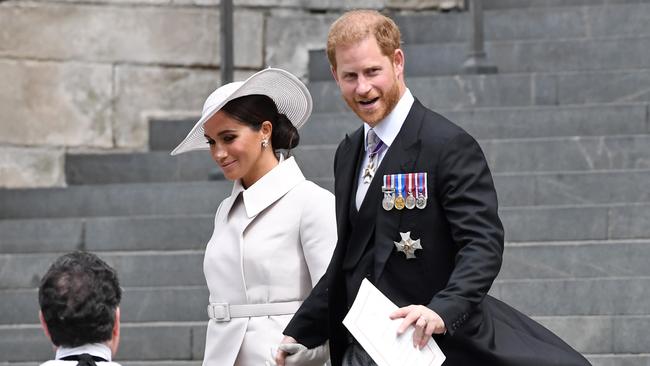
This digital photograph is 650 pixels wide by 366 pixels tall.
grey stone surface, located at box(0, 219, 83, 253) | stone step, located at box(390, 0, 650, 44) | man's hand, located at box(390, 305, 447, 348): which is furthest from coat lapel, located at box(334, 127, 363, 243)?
stone step, located at box(390, 0, 650, 44)

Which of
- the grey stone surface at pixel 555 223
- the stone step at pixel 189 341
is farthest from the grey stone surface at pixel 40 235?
the grey stone surface at pixel 555 223

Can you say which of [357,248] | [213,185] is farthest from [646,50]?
[357,248]

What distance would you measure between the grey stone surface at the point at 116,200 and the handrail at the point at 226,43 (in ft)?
2.55

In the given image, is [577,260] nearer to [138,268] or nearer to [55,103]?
[138,268]

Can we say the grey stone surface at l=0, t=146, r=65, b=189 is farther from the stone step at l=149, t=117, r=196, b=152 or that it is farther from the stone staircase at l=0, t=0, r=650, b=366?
the stone step at l=149, t=117, r=196, b=152

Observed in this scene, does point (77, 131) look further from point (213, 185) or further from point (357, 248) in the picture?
point (357, 248)

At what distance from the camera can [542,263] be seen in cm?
793

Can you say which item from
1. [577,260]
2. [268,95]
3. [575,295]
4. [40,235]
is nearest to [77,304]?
[268,95]

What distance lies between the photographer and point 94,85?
35.6 ft

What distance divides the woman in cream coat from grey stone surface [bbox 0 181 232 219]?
3932 mm

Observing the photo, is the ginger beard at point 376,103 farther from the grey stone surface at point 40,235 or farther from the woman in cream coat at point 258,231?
the grey stone surface at point 40,235

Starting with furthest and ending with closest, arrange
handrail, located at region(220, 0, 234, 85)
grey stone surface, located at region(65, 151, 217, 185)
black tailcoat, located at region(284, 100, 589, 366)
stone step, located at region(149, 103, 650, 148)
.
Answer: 1. grey stone surface, located at region(65, 151, 217, 185)
2. handrail, located at region(220, 0, 234, 85)
3. stone step, located at region(149, 103, 650, 148)
4. black tailcoat, located at region(284, 100, 589, 366)

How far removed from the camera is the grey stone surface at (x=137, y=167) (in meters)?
9.89

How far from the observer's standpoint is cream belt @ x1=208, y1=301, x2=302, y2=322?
16.6ft
